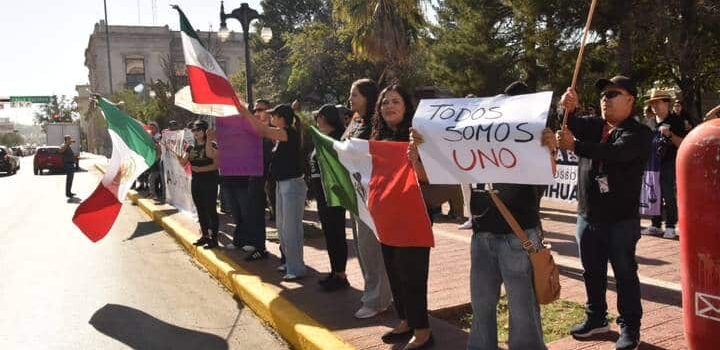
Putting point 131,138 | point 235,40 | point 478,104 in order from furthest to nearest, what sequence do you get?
point 235,40, point 131,138, point 478,104

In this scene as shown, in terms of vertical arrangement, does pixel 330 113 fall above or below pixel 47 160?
above

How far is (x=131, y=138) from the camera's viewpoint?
25.8 ft

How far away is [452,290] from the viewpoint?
209 inches

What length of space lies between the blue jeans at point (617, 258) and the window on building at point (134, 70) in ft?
301

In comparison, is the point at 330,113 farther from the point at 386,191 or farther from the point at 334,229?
the point at 386,191

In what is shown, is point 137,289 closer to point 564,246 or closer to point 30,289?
point 30,289

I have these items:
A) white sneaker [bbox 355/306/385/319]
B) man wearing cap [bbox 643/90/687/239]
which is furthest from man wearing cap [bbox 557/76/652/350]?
man wearing cap [bbox 643/90/687/239]

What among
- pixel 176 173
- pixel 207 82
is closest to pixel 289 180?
pixel 207 82

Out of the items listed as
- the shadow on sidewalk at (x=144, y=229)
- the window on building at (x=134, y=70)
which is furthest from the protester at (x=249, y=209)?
the window on building at (x=134, y=70)

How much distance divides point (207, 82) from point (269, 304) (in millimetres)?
2208

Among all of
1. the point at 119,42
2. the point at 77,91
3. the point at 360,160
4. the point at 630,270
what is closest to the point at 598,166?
the point at 630,270

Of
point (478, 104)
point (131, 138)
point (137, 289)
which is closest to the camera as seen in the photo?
point (478, 104)

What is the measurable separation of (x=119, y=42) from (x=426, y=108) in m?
93.0

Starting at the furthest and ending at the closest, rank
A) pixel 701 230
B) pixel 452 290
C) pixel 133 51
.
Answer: pixel 133 51 → pixel 452 290 → pixel 701 230
